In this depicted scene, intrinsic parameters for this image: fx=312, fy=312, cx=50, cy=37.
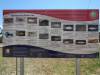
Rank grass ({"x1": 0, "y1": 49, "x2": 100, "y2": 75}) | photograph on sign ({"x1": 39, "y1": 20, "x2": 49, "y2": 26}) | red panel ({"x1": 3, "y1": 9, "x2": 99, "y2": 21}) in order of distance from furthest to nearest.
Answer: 1. grass ({"x1": 0, "y1": 49, "x2": 100, "y2": 75})
2. photograph on sign ({"x1": 39, "y1": 20, "x2": 49, "y2": 26})
3. red panel ({"x1": 3, "y1": 9, "x2": 99, "y2": 21})

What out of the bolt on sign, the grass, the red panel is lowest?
the grass

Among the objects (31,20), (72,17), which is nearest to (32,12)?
(31,20)

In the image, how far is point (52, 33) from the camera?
8.98 meters

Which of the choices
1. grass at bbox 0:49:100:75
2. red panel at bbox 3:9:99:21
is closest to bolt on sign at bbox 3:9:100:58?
red panel at bbox 3:9:99:21

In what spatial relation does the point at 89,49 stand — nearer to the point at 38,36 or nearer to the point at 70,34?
the point at 70,34

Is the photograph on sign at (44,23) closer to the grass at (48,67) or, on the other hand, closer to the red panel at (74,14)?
the red panel at (74,14)

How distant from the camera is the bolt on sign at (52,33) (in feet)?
29.3

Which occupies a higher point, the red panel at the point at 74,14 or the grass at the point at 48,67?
the red panel at the point at 74,14

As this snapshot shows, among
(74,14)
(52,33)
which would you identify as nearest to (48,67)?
(52,33)

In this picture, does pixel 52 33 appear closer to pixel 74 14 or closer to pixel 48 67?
pixel 74 14

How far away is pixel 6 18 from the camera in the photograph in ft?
29.9

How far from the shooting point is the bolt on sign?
895 centimetres

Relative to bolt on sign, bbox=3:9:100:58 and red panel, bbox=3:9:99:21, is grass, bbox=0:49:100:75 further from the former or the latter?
red panel, bbox=3:9:99:21

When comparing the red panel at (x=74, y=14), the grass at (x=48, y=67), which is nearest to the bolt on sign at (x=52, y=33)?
the red panel at (x=74, y=14)
